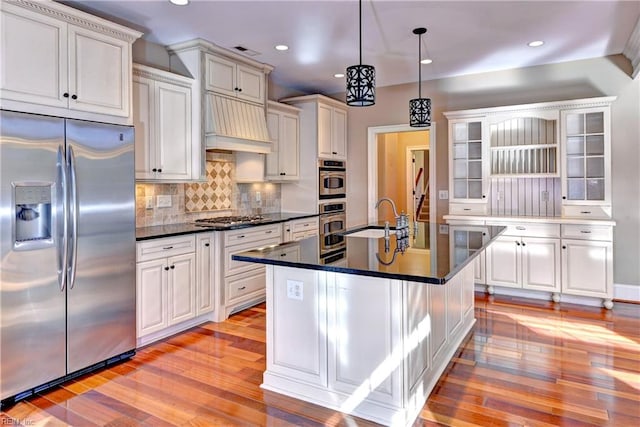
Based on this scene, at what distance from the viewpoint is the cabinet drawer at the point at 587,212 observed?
456 cm

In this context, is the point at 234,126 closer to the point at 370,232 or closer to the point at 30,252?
the point at 370,232

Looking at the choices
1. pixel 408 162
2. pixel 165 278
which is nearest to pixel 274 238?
pixel 165 278

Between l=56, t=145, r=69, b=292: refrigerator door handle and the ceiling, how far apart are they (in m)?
1.35

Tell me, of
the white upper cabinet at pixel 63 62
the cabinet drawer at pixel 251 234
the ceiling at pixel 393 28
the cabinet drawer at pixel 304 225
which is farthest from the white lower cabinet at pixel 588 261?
the white upper cabinet at pixel 63 62

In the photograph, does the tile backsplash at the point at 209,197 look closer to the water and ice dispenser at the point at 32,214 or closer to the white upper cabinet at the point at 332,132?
the white upper cabinet at the point at 332,132

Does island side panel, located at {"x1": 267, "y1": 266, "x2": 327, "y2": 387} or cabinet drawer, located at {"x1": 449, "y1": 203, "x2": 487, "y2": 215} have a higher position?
cabinet drawer, located at {"x1": 449, "y1": 203, "x2": 487, "y2": 215}

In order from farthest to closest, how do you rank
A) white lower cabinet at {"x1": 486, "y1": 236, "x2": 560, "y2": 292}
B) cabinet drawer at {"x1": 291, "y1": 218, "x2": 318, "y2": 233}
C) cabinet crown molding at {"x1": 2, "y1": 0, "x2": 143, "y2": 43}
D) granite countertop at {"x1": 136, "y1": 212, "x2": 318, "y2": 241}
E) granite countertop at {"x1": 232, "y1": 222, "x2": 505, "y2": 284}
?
cabinet drawer at {"x1": 291, "y1": 218, "x2": 318, "y2": 233} → white lower cabinet at {"x1": 486, "y1": 236, "x2": 560, "y2": 292} → granite countertop at {"x1": 136, "y1": 212, "x2": 318, "y2": 241} → cabinet crown molding at {"x1": 2, "y1": 0, "x2": 143, "y2": 43} → granite countertop at {"x1": 232, "y1": 222, "x2": 505, "y2": 284}

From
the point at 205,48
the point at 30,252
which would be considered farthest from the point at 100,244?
the point at 205,48

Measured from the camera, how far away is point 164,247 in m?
3.51

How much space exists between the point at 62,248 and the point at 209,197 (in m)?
2.08

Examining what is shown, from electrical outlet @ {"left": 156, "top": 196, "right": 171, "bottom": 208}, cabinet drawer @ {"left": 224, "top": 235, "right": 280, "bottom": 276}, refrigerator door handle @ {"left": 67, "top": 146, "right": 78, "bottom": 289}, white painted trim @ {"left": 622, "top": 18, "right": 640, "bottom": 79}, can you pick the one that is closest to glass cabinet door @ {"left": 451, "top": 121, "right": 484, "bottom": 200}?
white painted trim @ {"left": 622, "top": 18, "right": 640, "bottom": 79}

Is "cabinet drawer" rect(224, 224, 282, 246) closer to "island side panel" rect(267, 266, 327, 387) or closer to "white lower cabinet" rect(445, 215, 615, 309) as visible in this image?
"island side panel" rect(267, 266, 327, 387)

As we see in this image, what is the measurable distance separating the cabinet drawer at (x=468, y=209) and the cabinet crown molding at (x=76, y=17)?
3911 millimetres

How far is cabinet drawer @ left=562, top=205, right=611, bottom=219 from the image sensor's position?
4562mm
